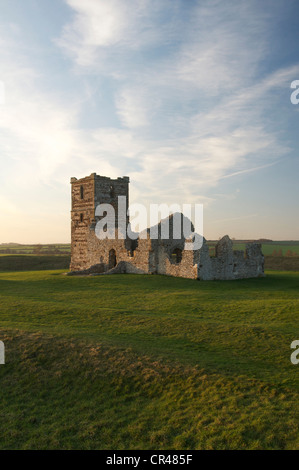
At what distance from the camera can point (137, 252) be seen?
1127 inches

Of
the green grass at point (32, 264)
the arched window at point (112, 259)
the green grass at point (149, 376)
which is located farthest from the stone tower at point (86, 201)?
the green grass at point (149, 376)

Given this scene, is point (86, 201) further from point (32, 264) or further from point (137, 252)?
point (32, 264)

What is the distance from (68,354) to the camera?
10.6 m

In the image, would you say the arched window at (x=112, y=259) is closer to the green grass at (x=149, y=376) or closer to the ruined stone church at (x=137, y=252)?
the ruined stone church at (x=137, y=252)

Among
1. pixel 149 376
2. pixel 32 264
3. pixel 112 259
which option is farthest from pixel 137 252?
pixel 32 264

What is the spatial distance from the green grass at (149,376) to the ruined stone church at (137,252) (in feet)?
29.6

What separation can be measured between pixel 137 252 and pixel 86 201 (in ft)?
38.5

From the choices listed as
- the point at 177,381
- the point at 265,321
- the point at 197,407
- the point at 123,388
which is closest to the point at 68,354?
the point at 123,388

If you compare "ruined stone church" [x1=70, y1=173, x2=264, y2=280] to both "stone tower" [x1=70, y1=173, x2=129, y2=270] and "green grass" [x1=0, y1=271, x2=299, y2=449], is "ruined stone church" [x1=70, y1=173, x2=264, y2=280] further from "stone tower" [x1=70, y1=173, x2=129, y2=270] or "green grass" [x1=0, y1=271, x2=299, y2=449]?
"green grass" [x1=0, y1=271, x2=299, y2=449]

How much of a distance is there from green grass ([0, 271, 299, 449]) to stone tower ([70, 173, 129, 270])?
2080 cm

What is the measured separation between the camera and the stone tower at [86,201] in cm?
3672

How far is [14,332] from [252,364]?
26.1 feet

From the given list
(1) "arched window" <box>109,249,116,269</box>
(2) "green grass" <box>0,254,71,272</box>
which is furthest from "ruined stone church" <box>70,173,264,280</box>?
(2) "green grass" <box>0,254,71,272</box>
